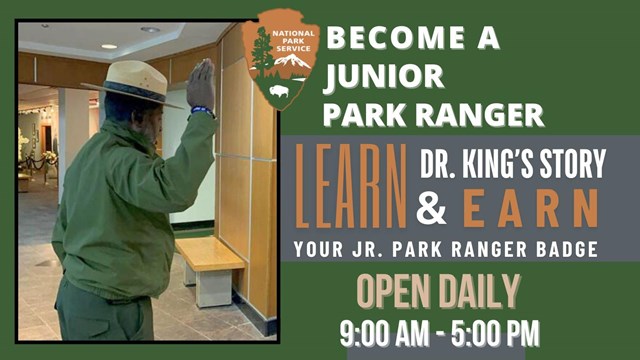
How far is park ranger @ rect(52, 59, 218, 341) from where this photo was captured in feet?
5.63

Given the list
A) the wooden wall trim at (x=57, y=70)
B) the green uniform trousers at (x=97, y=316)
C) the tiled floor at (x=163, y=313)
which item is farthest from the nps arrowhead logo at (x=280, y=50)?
the wooden wall trim at (x=57, y=70)

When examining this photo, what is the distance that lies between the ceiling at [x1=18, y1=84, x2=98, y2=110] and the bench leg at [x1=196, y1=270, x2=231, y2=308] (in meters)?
6.33

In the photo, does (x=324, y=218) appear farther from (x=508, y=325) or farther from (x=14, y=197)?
(x=14, y=197)

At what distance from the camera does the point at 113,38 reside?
17.3 ft

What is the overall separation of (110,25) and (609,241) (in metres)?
4.37

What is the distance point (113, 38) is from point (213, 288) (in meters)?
2.93

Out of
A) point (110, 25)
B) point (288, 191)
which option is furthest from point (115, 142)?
point (110, 25)

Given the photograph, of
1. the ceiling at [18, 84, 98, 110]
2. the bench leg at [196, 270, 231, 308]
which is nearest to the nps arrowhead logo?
the bench leg at [196, 270, 231, 308]

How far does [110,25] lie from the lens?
4.67 meters

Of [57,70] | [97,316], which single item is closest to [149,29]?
[57,70]

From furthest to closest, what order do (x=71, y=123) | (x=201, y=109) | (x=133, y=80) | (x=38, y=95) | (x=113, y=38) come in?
(x=38, y=95)
(x=71, y=123)
(x=113, y=38)
(x=133, y=80)
(x=201, y=109)

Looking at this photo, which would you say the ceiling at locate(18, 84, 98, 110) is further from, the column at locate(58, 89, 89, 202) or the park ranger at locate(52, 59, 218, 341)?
the park ranger at locate(52, 59, 218, 341)

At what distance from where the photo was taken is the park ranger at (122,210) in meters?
1.72

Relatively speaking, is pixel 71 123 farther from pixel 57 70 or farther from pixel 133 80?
pixel 133 80
